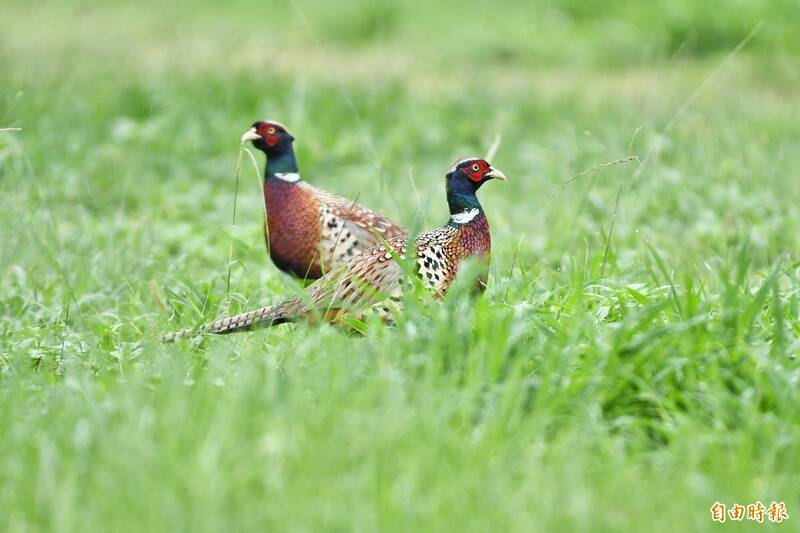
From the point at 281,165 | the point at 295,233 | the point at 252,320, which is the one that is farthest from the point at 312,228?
the point at 252,320

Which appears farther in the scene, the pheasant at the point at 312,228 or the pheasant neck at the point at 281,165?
the pheasant neck at the point at 281,165

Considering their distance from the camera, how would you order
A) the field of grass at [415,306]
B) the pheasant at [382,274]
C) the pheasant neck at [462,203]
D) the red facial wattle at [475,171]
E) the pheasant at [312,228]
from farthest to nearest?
the pheasant at [312,228] → the red facial wattle at [475,171] → the pheasant neck at [462,203] → the pheasant at [382,274] → the field of grass at [415,306]

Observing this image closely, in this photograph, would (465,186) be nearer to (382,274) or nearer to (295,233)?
(382,274)

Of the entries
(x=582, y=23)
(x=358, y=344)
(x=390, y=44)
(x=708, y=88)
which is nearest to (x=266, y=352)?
(x=358, y=344)

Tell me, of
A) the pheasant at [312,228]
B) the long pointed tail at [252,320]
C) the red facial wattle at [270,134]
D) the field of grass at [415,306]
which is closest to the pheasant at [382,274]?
the long pointed tail at [252,320]

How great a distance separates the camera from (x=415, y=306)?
12.7 feet

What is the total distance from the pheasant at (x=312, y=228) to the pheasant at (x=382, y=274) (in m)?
0.67

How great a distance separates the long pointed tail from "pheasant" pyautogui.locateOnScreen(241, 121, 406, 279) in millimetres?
708

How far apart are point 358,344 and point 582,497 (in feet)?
3.35

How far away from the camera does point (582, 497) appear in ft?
9.68

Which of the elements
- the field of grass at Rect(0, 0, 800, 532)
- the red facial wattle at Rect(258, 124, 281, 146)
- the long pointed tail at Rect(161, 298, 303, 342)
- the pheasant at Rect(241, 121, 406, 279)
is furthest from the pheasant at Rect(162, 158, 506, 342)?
the red facial wattle at Rect(258, 124, 281, 146)

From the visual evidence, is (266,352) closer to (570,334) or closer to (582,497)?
(570,334)

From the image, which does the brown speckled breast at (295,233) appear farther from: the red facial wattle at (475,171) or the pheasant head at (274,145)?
the red facial wattle at (475,171)

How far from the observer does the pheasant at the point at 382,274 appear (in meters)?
4.29
